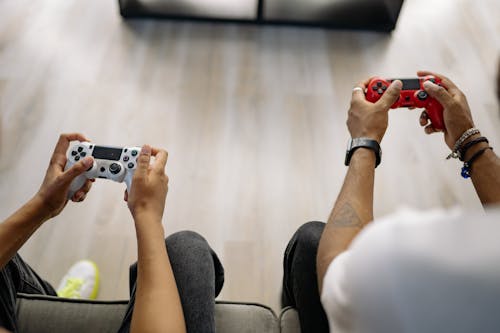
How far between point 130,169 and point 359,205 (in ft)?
1.59

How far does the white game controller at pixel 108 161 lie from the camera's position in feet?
2.83

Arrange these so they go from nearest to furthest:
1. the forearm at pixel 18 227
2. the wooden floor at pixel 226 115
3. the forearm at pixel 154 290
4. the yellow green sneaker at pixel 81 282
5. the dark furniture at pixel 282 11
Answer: the forearm at pixel 154 290
the forearm at pixel 18 227
the yellow green sneaker at pixel 81 282
the wooden floor at pixel 226 115
the dark furniture at pixel 282 11

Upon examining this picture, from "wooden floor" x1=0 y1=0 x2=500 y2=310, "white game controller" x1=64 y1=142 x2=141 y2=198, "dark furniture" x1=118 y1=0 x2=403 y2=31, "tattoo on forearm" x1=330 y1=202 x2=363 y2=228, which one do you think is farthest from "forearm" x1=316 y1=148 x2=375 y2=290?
"dark furniture" x1=118 y1=0 x2=403 y2=31

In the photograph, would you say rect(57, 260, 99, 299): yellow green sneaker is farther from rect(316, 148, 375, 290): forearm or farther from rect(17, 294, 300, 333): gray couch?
rect(316, 148, 375, 290): forearm

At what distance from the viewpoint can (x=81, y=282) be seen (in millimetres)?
1208

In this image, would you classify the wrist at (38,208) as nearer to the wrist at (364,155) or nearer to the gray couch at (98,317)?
the gray couch at (98,317)

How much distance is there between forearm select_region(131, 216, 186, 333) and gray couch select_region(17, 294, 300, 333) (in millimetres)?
201

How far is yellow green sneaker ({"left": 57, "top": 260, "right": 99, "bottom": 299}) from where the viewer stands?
1.18m

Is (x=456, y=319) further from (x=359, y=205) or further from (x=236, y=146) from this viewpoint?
(x=236, y=146)

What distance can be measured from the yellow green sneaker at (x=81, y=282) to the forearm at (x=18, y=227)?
1.59 feet

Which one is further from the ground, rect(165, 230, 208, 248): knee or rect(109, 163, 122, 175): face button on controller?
rect(109, 163, 122, 175): face button on controller

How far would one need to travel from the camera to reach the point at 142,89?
1.79 meters

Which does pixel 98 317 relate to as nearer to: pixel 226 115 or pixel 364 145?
pixel 364 145

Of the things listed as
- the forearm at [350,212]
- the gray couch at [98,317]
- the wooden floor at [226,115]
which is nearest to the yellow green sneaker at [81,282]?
the wooden floor at [226,115]
